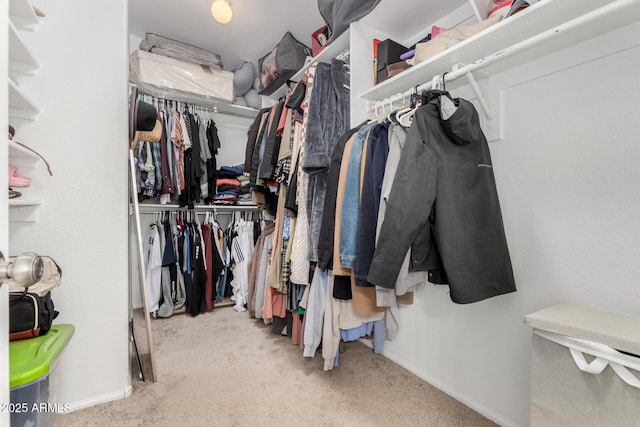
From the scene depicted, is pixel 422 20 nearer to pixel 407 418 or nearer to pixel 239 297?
pixel 407 418

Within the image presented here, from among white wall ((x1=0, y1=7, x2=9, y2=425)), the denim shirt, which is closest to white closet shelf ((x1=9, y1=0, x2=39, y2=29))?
white wall ((x1=0, y1=7, x2=9, y2=425))

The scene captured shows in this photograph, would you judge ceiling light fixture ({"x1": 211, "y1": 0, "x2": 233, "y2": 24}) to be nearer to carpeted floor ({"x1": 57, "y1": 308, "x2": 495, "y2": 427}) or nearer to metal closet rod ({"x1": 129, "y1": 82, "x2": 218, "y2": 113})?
metal closet rod ({"x1": 129, "y1": 82, "x2": 218, "y2": 113})

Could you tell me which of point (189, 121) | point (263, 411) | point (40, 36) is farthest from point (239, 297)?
point (40, 36)

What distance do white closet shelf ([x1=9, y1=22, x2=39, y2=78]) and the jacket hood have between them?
164 cm

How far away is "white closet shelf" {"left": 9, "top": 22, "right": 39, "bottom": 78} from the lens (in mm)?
1076

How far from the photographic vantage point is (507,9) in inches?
43.8

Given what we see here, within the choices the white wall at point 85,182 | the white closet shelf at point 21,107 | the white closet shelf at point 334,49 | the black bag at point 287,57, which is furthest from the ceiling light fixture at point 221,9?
the white closet shelf at point 21,107

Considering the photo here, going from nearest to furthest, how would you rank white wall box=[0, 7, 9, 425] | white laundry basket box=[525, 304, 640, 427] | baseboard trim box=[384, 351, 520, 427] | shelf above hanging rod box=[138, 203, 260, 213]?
1. white wall box=[0, 7, 9, 425]
2. white laundry basket box=[525, 304, 640, 427]
3. baseboard trim box=[384, 351, 520, 427]
4. shelf above hanging rod box=[138, 203, 260, 213]

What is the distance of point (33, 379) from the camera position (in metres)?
0.81

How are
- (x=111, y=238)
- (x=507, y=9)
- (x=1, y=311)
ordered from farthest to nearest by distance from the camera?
(x=111, y=238) < (x=507, y=9) < (x=1, y=311)

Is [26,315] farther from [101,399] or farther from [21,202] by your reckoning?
[101,399]

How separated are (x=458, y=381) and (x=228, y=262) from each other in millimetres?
2171

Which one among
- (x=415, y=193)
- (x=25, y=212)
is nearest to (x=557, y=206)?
(x=415, y=193)

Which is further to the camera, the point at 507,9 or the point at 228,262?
the point at 228,262
